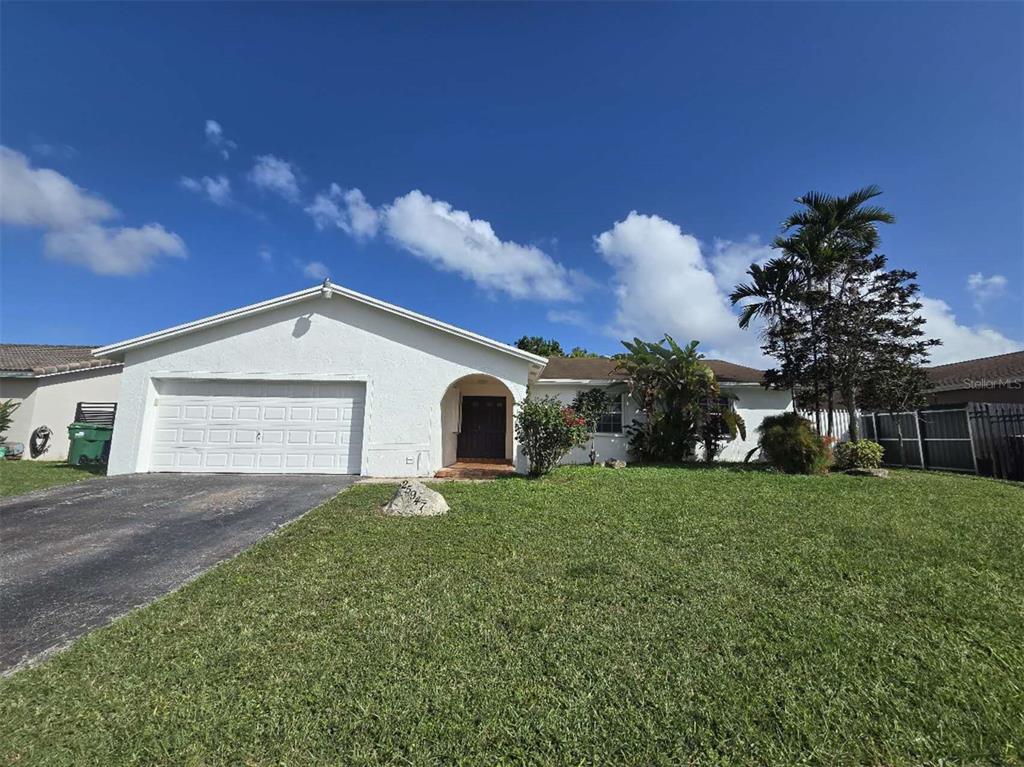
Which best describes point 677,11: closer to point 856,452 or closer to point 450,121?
point 450,121

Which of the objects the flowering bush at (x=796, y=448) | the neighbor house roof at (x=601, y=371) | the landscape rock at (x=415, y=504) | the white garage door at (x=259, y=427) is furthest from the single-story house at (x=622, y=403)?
the landscape rock at (x=415, y=504)

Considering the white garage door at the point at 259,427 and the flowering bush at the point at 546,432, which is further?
the white garage door at the point at 259,427

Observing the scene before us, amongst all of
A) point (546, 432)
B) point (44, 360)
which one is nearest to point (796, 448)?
point (546, 432)

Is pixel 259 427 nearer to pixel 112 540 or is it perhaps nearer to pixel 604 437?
pixel 112 540

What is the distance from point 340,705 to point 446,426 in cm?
1075

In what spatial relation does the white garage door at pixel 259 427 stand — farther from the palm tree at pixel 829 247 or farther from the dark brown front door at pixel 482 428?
the palm tree at pixel 829 247

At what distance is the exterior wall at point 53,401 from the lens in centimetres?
1461

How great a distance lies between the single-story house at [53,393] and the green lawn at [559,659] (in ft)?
50.4

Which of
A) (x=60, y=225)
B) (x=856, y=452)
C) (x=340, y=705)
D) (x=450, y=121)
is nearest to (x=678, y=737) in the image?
(x=340, y=705)

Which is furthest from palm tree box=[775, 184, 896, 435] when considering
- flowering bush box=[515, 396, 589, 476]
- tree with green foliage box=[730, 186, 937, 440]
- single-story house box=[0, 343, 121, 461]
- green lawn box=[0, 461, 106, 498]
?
single-story house box=[0, 343, 121, 461]

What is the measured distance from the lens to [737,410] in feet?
50.5

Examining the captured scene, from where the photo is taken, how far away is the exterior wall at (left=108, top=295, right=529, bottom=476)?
36.3ft

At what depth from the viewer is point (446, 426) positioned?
1317cm

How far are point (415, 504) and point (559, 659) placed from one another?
453 cm
